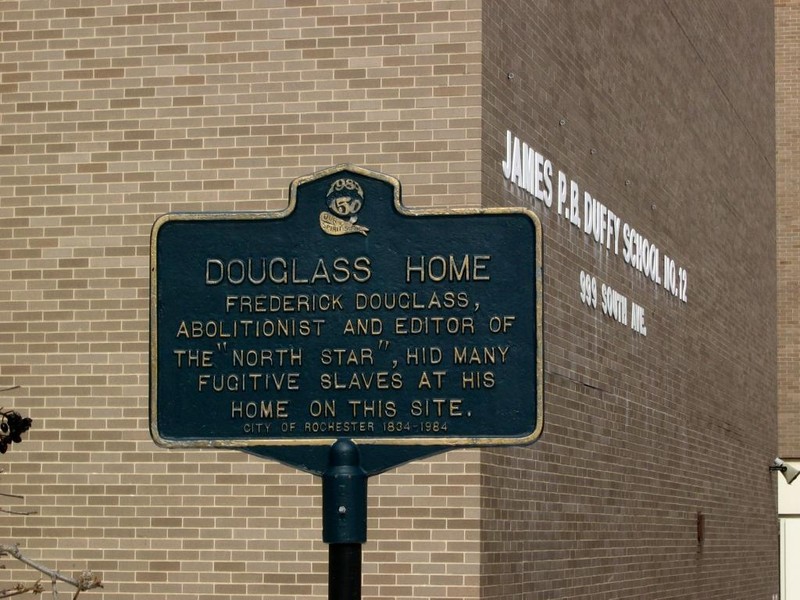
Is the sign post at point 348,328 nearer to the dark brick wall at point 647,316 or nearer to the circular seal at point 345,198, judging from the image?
the circular seal at point 345,198

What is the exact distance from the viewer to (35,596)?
11.9 meters

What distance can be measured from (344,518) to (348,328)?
29.1 inches

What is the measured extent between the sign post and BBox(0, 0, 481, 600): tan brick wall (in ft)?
16.6

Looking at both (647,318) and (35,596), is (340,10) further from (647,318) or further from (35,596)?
(647,318)

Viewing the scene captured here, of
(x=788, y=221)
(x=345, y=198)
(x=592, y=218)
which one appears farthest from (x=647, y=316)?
(x=788, y=221)

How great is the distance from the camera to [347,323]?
6.35 meters

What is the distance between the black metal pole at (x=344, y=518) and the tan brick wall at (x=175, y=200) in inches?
207

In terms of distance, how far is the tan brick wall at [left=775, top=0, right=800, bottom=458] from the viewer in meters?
33.1

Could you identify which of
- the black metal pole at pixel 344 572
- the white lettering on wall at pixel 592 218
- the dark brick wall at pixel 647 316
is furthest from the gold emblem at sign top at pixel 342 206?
the white lettering on wall at pixel 592 218

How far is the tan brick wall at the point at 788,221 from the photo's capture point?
33094 mm

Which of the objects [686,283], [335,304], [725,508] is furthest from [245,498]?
[725,508]

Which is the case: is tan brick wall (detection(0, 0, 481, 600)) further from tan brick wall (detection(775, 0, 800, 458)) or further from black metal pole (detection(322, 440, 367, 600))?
tan brick wall (detection(775, 0, 800, 458))

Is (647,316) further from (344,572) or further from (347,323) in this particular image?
(344,572)

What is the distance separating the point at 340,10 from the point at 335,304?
6.10 m
